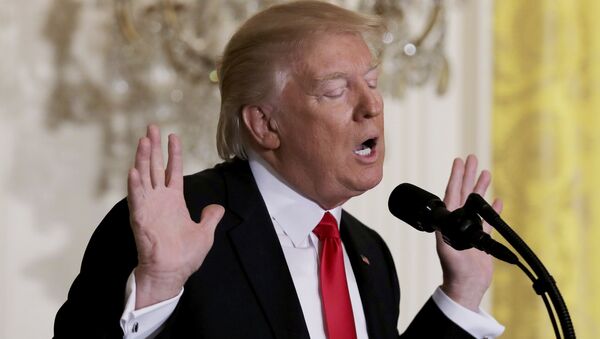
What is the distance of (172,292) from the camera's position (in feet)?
6.15

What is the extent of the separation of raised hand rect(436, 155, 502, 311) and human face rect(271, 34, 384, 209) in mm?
238

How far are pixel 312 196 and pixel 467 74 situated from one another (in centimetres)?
191

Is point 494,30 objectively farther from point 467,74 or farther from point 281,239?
point 281,239

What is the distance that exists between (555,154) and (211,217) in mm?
2311

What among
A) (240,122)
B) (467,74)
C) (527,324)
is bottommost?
(527,324)

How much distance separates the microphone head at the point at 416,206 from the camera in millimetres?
1837

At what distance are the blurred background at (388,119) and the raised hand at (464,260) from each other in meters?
0.83

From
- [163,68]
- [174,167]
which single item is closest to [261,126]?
[174,167]

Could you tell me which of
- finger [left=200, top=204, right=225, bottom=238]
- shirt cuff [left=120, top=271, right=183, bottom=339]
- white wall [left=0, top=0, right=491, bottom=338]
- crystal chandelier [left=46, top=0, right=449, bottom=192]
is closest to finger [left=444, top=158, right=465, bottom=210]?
finger [left=200, top=204, right=225, bottom=238]

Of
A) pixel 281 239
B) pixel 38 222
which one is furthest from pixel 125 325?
pixel 38 222

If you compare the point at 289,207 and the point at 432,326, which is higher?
the point at 289,207

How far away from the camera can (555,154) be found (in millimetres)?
3994

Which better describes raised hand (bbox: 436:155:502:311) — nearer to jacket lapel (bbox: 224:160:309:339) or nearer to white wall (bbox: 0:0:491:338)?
jacket lapel (bbox: 224:160:309:339)

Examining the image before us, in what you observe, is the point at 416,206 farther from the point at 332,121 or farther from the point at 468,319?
the point at 468,319
